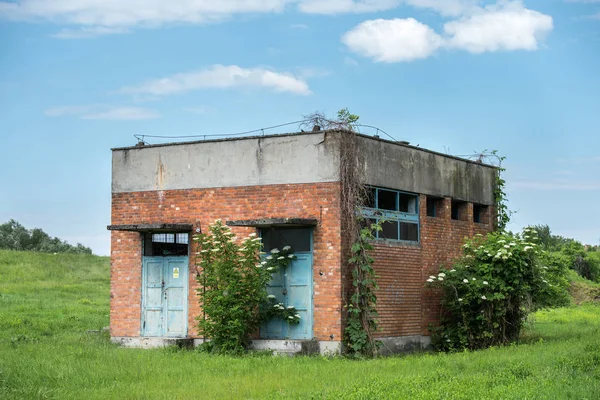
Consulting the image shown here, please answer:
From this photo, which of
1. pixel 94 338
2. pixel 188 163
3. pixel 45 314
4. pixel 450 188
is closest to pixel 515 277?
pixel 450 188

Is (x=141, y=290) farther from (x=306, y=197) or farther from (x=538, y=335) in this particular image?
(x=538, y=335)

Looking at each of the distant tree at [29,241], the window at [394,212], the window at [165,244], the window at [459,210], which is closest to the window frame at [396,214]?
the window at [394,212]

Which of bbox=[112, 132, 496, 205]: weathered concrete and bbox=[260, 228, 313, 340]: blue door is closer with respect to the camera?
bbox=[260, 228, 313, 340]: blue door

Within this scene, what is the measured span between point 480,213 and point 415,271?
500cm

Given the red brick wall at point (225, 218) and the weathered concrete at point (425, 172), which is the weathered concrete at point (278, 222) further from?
the weathered concrete at point (425, 172)

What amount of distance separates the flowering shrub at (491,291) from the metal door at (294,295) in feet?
13.2

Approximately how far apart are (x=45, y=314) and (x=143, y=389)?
1565 cm

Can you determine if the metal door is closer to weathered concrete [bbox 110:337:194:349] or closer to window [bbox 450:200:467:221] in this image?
weathered concrete [bbox 110:337:194:349]

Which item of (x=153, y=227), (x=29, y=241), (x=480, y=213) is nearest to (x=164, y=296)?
(x=153, y=227)

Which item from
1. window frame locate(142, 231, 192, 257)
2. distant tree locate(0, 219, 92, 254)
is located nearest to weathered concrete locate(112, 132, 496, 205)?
window frame locate(142, 231, 192, 257)

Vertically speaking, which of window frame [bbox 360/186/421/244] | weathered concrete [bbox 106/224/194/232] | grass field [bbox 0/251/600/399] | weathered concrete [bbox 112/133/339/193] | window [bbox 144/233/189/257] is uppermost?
weathered concrete [bbox 112/133/339/193]

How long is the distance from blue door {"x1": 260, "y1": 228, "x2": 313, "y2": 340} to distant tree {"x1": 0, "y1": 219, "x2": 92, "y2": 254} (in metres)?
56.1

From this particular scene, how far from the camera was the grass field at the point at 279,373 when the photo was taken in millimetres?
14031

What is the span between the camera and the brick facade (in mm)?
20375
